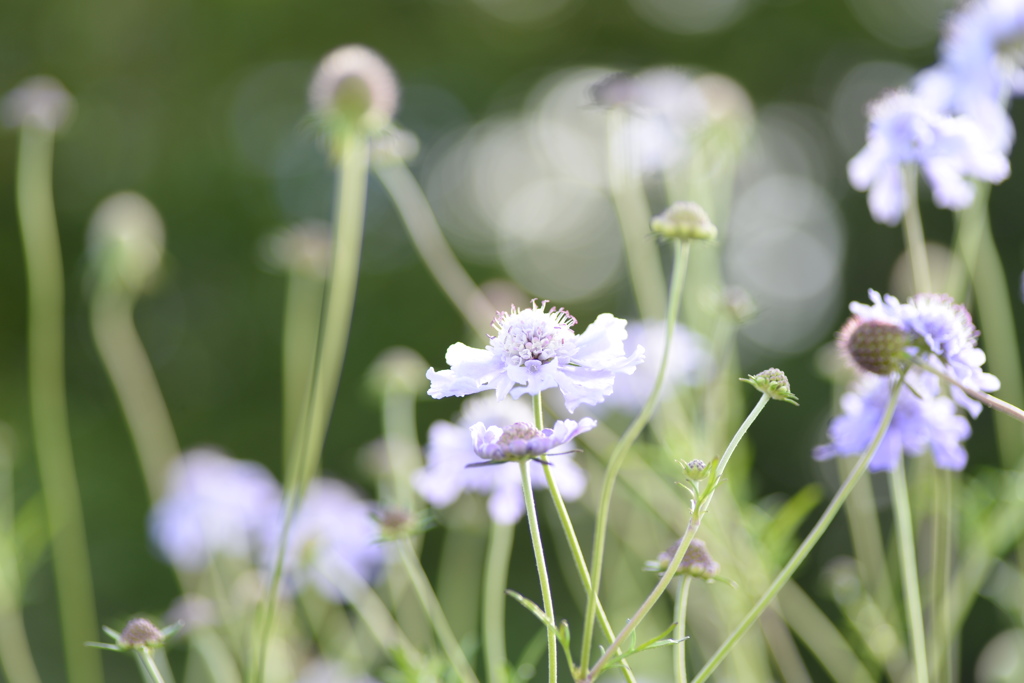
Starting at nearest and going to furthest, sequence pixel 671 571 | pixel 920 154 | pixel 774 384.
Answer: pixel 671 571, pixel 774 384, pixel 920 154

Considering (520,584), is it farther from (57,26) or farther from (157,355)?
(57,26)

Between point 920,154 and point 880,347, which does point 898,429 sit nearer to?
point 880,347

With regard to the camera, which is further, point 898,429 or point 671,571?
point 898,429

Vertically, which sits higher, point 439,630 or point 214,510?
point 439,630

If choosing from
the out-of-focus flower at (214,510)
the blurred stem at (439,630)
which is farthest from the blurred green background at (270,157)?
the blurred stem at (439,630)

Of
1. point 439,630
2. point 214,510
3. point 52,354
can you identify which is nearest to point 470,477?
point 439,630

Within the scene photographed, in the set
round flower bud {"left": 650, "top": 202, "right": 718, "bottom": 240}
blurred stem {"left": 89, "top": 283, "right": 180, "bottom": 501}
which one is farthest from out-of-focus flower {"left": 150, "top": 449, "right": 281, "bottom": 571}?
blurred stem {"left": 89, "top": 283, "right": 180, "bottom": 501}

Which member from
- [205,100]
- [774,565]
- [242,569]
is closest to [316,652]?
[242,569]
